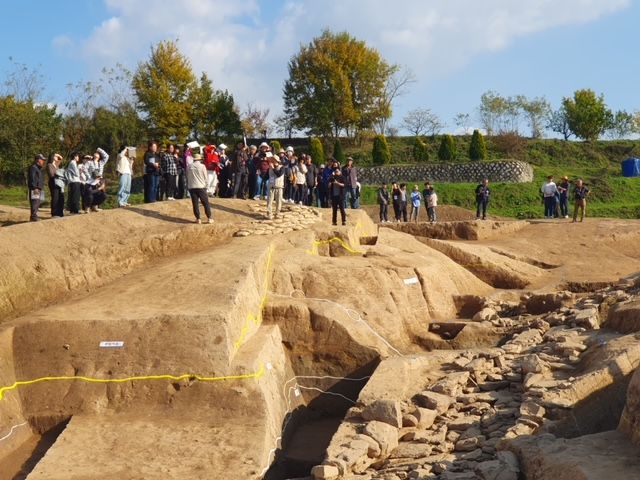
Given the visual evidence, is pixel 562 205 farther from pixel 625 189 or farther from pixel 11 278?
pixel 11 278

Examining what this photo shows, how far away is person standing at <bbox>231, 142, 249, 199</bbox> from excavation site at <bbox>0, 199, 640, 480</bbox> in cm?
226

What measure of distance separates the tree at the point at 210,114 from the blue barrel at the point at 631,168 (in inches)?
787

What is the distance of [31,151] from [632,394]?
93.6 feet

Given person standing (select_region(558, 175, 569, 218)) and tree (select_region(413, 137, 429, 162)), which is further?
tree (select_region(413, 137, 429, 162))

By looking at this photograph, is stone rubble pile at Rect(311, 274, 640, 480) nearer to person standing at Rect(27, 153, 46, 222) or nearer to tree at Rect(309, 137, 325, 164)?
person standing at Rect(27, 153, 46, 222)

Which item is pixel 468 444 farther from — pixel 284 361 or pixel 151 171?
pixel 151 171

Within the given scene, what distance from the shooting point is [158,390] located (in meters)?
8.80

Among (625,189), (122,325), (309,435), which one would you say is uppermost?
(625,189)

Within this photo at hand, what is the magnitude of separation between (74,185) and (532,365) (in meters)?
10.1

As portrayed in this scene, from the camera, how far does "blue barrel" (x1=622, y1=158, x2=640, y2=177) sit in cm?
3556

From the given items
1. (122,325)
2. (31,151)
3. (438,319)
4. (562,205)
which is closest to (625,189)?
(562,205)

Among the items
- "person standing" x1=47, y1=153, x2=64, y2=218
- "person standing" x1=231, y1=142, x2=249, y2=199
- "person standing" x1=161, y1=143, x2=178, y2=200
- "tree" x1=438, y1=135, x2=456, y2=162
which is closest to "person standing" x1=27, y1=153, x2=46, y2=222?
"person standing" x1=47, y1=153, x2=64, y2=218

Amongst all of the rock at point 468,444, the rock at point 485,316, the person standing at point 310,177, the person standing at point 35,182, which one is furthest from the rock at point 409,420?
the person standing at point 310,177

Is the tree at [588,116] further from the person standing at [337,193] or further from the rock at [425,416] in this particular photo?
the rock at [425,416]
